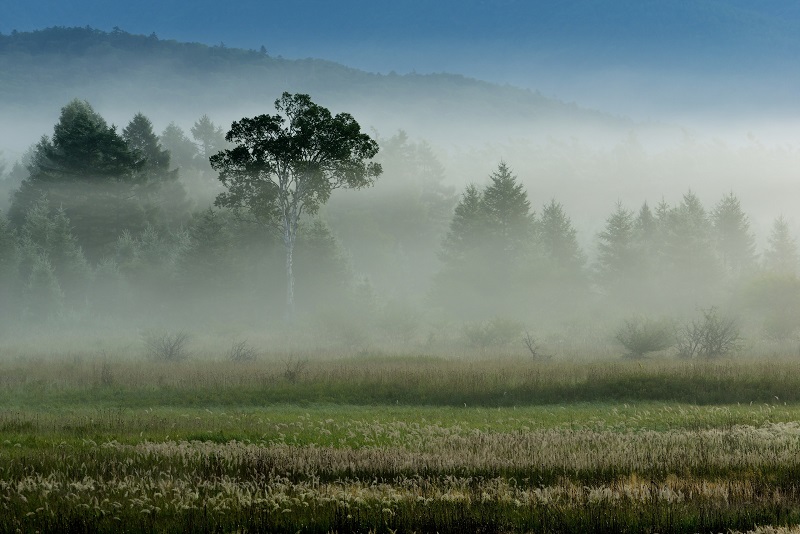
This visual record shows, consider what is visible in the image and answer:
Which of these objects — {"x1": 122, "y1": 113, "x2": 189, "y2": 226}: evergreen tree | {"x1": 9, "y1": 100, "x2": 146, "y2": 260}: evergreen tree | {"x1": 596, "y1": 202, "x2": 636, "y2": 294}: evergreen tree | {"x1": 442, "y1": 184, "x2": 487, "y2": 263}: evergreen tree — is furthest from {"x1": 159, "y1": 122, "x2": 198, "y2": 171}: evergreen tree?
{"x1": 596, "y1": 202, "x2": 636, "y2": 294}: evergreen tree

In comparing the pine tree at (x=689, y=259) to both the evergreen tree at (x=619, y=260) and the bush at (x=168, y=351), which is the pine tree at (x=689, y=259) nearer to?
the evergreen tree at (x=619, y=260)

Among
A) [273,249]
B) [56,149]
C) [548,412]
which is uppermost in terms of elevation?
[56,149]

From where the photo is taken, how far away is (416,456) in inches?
452

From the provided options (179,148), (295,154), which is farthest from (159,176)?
(295,154)

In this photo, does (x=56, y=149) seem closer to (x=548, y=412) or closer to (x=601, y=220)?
(x=548, y=412)

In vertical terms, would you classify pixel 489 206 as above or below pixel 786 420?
above

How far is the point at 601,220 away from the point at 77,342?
150058mm

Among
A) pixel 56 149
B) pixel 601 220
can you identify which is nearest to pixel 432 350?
pixel 56 149

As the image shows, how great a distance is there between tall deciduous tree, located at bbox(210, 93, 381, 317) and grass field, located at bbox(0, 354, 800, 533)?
1025 inches

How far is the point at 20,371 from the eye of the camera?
27.8m

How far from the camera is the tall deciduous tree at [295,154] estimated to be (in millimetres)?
46938

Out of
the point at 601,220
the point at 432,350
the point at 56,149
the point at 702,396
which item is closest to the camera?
the point at 702,396

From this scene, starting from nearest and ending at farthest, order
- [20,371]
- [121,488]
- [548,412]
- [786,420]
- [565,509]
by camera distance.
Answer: [565,509]
[121,488]
[786,420]
[548,412]
[20,371]

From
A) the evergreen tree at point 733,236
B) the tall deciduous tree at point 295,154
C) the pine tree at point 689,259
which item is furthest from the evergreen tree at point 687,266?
Answer: the tall deciduous tree at point 295,154
